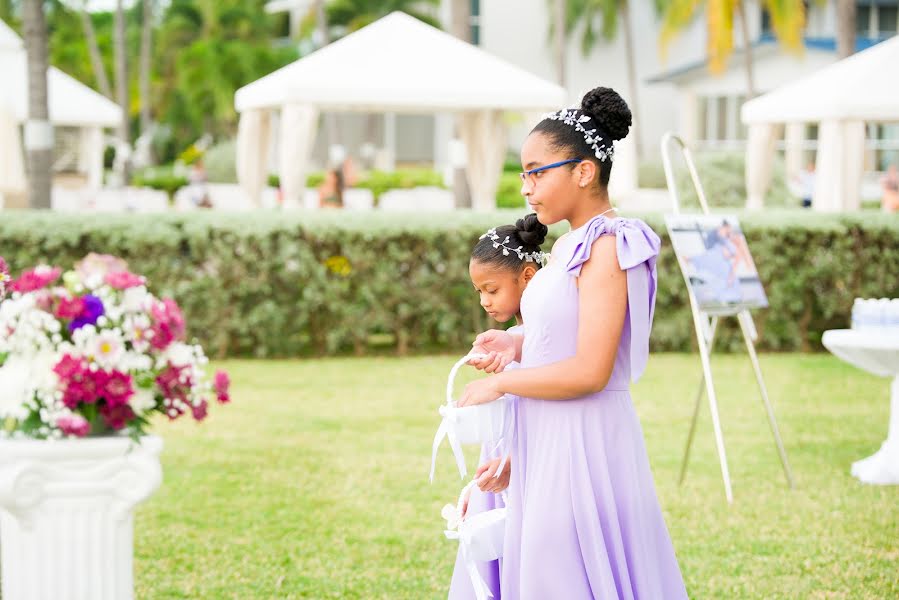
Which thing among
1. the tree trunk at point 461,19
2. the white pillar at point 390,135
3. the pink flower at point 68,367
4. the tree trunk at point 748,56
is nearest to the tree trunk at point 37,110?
the tree trunk at point 461,19

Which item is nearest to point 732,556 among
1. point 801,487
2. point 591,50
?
point 801,487

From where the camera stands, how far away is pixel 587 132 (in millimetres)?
3055

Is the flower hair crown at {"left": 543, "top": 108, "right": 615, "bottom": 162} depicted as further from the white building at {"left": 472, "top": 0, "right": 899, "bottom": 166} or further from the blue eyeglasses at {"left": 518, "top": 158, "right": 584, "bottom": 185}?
the white building at {"left": 472, "top": 0, "right": 899, "bottom": 166}

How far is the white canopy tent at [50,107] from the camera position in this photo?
17.8m

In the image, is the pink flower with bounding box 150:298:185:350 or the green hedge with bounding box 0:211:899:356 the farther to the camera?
the green hedge with bounding box 0:211:899:356

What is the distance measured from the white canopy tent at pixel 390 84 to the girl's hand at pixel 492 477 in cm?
1059

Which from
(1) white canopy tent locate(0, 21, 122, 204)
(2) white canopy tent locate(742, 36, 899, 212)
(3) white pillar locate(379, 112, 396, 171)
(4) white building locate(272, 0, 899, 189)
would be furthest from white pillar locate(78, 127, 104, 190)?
(3) white pillar locate(379, 112, 396, 171)

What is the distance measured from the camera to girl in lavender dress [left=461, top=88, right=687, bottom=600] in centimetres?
299

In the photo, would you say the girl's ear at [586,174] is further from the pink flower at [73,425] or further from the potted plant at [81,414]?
the pink flower at [73,425]

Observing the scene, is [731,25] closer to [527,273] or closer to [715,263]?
[715,263]

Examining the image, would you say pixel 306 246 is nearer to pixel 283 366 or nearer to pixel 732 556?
pixel 283 366

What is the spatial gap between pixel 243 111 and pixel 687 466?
969cm

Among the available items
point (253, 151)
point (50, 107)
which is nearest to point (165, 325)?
point (253, 151)

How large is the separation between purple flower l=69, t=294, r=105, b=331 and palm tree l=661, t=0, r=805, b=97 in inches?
1245
